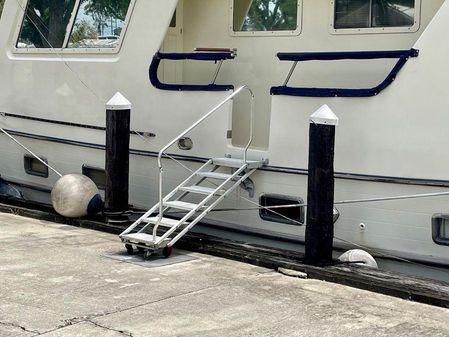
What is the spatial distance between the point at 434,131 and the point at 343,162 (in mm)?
817

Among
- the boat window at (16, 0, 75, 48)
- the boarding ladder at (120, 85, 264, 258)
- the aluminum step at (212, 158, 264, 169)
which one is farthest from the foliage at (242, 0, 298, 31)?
the boat window at (16, 0, 75, 48)

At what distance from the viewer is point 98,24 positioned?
327 inches

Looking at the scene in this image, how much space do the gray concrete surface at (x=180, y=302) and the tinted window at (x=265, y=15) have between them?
2.39 meters

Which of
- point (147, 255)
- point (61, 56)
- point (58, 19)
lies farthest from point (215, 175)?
point (58, 19)

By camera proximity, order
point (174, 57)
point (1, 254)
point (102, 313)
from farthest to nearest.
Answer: point (174, 57) < point (1, 254) < point (102, 313)

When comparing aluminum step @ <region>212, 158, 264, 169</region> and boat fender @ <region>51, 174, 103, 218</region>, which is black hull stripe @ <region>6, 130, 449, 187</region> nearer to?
aluminum step @ <region>212, 158, 264, 169</region>

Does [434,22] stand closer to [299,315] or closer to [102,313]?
[299,315]

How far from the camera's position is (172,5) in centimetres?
741

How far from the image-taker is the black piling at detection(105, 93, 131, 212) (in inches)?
282

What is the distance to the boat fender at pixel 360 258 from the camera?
19.3 ft

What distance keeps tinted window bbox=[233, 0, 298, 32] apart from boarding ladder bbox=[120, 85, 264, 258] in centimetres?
71

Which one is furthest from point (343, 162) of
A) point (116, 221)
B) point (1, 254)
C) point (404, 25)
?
point (1, 254)

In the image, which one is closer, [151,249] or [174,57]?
[151,249]

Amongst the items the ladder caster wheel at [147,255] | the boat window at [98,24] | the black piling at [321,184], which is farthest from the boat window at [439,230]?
the boat window at [98,24]
